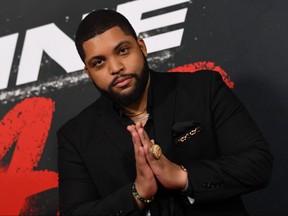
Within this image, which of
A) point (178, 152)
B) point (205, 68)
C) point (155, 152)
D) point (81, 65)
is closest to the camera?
point (155, 152)

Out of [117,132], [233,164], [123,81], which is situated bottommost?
[233,164]

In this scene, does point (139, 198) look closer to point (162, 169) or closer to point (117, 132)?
point (162, 169)

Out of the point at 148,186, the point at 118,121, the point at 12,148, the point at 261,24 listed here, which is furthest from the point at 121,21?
the point at 12,148

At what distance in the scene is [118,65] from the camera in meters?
1.76

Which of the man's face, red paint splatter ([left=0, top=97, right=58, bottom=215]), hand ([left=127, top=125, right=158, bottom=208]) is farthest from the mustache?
red paint splatter ([left=0, top=97, right=58, bottom=215])

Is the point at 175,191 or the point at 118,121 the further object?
the point at 118,121

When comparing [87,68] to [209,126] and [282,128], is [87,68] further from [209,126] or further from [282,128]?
[282,128]

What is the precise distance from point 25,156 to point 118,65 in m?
1.08

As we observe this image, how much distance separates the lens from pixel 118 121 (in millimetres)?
1860

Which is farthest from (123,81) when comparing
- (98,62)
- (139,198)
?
(139,198)

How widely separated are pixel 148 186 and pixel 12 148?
4.13 ft

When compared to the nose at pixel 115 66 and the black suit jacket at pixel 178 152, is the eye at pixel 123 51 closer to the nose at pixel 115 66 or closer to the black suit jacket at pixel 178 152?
the nose at pixel 115 66

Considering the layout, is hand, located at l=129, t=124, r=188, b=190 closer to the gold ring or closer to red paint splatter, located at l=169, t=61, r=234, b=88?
the gold ring

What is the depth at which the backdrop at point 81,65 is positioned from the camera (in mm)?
2281
